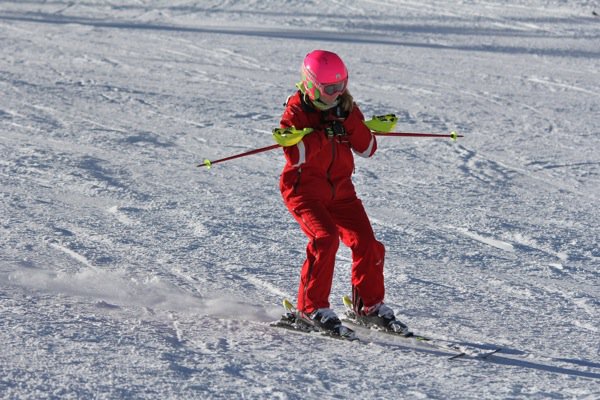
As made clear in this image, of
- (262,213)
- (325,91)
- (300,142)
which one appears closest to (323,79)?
(325,91)

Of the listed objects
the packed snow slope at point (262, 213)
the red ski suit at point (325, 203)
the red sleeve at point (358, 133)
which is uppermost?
the red sleeve at point (358, 133)

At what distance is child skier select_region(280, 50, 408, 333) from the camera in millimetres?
4559

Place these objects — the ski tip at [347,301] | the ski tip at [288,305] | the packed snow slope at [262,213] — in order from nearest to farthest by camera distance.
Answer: the packed snow slope at [262,213], the ski tip at [288,305], the ski tip at [347,301]

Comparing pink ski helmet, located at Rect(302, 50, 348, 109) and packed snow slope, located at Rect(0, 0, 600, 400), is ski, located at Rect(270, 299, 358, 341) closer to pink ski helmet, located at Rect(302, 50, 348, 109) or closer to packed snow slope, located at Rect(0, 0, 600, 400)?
packed snow slope, located at Rect(0, 0, 600, 400)

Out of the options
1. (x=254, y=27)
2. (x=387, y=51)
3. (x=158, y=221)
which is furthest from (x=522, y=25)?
(x=158, y=221)

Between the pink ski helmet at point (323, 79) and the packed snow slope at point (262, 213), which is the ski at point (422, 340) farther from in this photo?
the pink ski helmet at point (323, 79)

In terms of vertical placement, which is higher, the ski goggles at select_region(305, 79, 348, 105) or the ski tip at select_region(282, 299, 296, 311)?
the ski goggles at select_region(305, 79, 348, 105)

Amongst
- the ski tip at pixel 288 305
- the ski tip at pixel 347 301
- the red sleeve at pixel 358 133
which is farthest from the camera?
the ski tip at pixel 347 301

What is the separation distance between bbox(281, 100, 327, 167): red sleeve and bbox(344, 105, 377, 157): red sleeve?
5.8 inches

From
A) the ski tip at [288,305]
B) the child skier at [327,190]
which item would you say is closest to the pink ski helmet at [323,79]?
the child skier at [327,190]

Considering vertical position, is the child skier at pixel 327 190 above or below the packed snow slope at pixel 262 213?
above

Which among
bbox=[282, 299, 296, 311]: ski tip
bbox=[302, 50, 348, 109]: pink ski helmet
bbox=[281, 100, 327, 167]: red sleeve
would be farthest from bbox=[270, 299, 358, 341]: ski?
bbox=[302, 50, 348, 109]: pink ski helmet

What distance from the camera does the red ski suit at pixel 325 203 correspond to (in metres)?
4.57

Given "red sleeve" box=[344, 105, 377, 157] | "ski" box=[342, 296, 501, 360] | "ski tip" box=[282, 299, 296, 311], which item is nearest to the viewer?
"ski" box=[342, 296, 501, 360]
